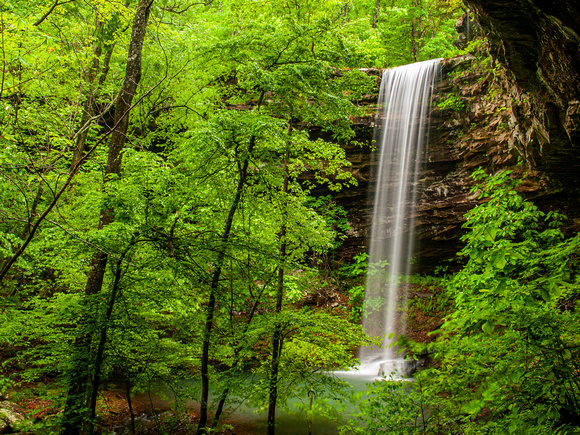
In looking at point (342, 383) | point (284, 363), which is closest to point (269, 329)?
point (284, 363)

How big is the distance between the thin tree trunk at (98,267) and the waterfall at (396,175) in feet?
31.4

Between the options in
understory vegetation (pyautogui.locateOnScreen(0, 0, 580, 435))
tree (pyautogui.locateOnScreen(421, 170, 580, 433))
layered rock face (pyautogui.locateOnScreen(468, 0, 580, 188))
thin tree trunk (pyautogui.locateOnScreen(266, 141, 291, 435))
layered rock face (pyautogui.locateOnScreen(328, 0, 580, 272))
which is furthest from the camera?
thin tree trunk (pyautogui.locateOnScreen(266, 141, 291, 435))

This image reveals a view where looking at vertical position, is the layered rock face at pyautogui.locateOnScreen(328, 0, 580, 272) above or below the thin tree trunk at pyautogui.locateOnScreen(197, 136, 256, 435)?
above

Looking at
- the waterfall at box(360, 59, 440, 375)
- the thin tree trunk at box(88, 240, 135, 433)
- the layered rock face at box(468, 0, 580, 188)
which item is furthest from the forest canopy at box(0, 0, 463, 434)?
the waterfall at box(360, 59, 440, 375)

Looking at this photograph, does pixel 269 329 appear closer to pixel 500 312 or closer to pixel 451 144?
pixel 500 312

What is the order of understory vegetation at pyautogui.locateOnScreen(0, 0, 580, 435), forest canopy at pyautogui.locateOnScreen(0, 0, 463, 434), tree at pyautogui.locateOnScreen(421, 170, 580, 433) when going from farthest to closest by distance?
forest canopy at pyautogui.locateOnScreen(0, 0, 463, 434) < understory vegetation at pyautogui.locateOnScreen(0, 0, 580, 435) < tree at pyautogui.locateOnScreen(421, 170, 580, 433)

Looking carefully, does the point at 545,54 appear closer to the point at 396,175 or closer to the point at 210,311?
the point at 210,311

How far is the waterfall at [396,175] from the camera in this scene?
494 inches

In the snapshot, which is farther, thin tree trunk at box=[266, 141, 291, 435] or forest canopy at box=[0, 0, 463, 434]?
thin tree trunk at box=[266, 141, 291, 435]

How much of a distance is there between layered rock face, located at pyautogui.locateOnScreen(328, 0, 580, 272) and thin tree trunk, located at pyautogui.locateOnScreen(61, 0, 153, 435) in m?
4.49

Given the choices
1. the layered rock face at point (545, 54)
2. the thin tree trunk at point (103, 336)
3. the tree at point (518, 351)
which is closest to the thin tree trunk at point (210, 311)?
the thin tree trunk at point (103, 336)

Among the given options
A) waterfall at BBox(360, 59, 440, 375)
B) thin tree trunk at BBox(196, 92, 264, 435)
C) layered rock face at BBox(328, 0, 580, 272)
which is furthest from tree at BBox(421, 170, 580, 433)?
waterfall at BBox(360, 59, 440, 375)

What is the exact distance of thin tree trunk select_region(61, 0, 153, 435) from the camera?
147 inches

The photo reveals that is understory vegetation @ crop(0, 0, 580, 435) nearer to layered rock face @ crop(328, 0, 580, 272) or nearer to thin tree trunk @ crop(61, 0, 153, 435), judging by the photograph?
thin tree trunk @ crop(61, 0, 153, 435)
